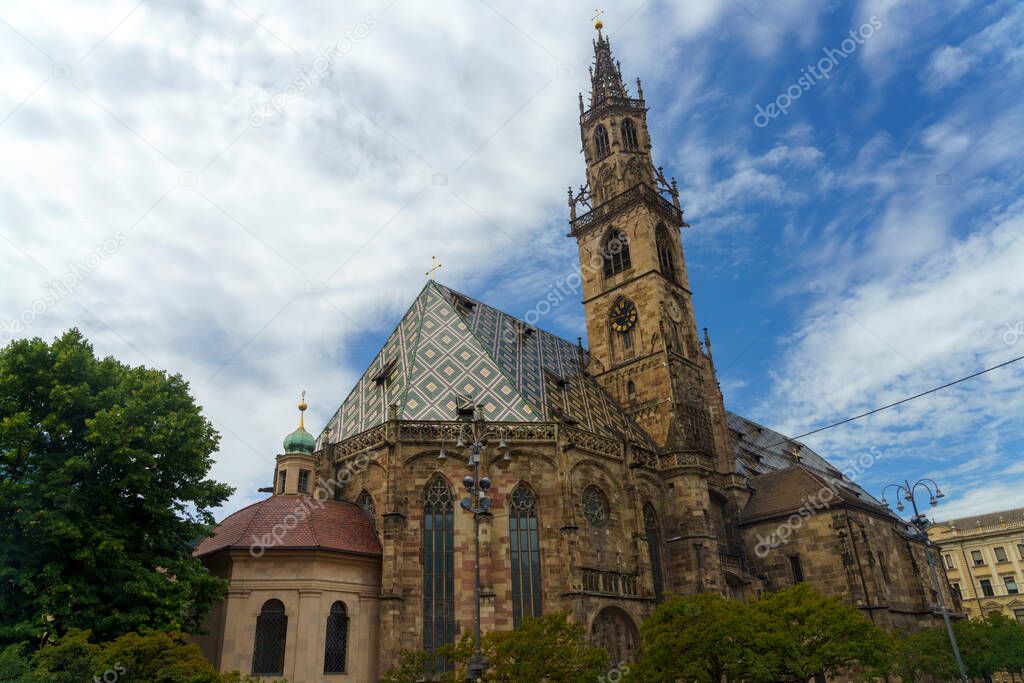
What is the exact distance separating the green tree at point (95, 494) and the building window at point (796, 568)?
27176 mm

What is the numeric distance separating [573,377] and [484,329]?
6.25 m

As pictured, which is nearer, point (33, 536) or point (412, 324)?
point (33, 536)

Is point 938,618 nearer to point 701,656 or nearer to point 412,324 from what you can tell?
point 701,656

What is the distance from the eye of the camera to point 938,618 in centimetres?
3919

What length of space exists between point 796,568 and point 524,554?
1681cm

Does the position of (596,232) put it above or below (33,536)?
above

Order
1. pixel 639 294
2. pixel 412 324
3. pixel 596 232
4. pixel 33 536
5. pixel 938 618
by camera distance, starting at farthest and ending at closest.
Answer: pixel 596 232
pixel 639 294
pixel 938 618
pixel 412 324
pixel 33 536

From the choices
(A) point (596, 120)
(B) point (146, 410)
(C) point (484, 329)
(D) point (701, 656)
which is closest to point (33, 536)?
(B) point (146, 410)

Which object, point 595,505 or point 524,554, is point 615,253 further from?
point 524,554

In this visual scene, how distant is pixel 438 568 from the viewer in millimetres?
26266

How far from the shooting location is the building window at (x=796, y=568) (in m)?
36.0

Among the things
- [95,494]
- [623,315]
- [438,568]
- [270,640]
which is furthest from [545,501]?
[623,315]

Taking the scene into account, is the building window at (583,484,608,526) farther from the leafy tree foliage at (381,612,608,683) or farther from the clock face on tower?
the clock face on tower

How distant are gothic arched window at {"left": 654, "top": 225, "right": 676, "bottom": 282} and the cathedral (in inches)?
7.6
